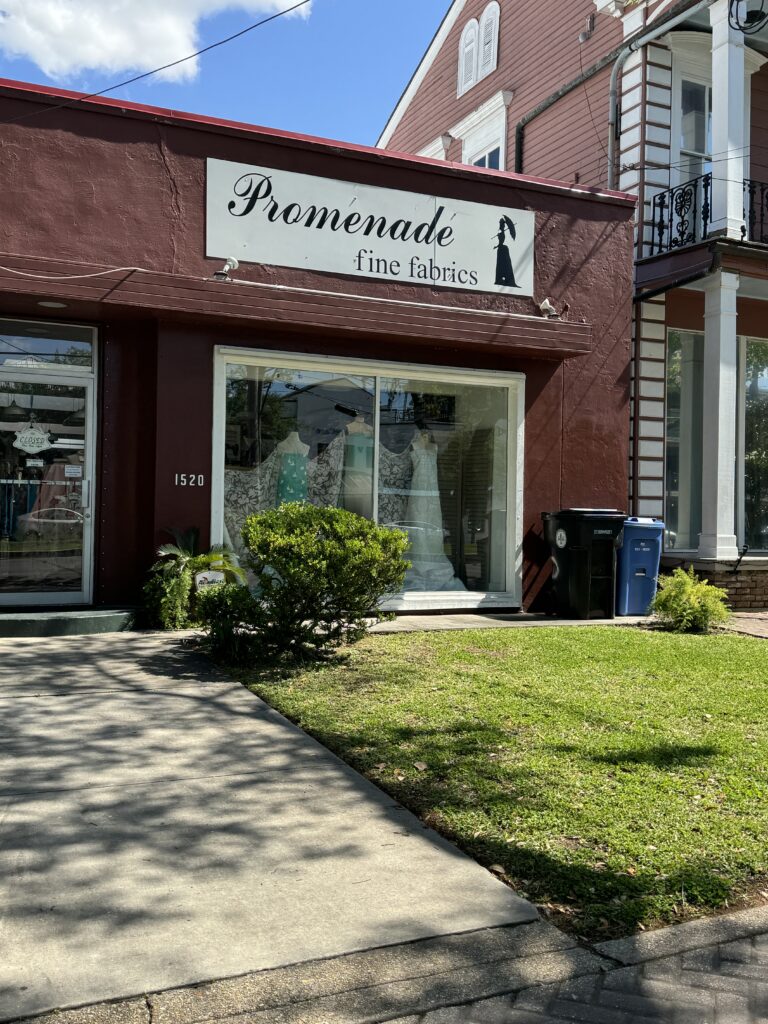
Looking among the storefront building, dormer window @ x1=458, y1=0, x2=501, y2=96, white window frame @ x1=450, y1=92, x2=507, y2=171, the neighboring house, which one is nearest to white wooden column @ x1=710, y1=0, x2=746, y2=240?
the neighboring house

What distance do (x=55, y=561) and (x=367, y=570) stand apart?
3.94 metres

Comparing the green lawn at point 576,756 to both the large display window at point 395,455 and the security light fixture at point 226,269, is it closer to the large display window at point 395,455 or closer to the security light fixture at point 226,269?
the large display window at point 395,455

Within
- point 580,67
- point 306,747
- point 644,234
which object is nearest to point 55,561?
point 306,747

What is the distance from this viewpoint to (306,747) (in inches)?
202

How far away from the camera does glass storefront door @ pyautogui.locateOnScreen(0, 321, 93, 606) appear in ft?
29.9

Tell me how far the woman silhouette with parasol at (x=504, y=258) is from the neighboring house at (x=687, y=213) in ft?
1.47

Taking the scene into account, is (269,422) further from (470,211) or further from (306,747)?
(306,747)

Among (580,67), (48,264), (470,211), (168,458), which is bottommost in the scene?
(168,458)

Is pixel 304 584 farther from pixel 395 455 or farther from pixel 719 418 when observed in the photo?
pixel 719 418

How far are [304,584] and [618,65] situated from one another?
33.5ft

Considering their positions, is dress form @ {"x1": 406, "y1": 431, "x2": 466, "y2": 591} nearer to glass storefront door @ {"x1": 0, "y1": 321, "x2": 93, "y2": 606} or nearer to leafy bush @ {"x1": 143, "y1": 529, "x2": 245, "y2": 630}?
leafy bush @ {"x1": 143, "y1": 529, "x2": 245, "y2": 630}

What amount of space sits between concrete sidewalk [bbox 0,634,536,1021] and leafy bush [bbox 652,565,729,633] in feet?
17.8

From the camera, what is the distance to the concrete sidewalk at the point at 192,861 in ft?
9.48

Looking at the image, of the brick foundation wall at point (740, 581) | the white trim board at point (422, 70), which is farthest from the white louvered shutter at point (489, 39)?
the brick foundation wall at point (740, 581)
